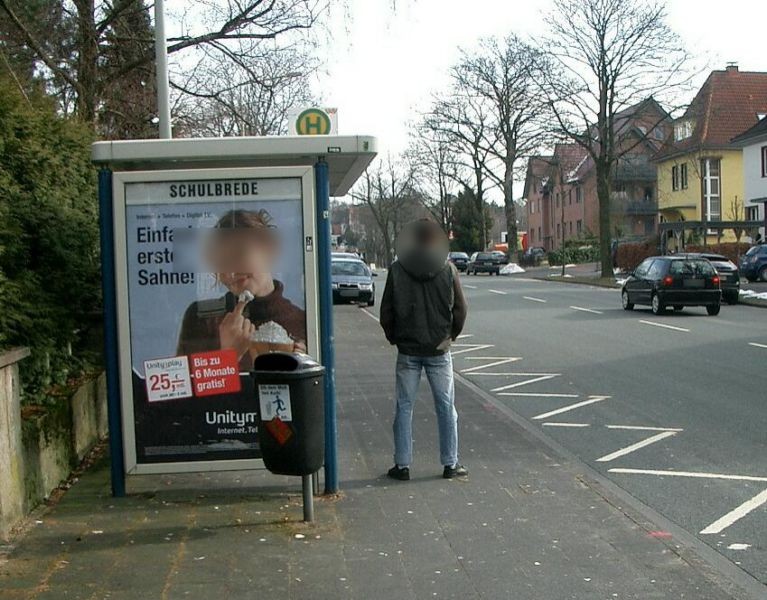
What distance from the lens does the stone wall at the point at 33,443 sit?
5.58 metres

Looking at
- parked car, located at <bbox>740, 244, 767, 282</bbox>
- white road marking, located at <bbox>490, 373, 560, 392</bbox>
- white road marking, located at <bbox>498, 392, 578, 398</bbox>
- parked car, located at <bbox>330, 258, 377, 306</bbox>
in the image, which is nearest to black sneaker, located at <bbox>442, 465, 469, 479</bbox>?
white road marking, located at <bbox>498, 392, 578, 398</bbox>

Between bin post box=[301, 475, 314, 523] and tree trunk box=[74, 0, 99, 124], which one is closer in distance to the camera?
bin post box=[301, 475, 314, 523]

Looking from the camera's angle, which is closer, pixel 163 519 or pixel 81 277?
pixel 163 519

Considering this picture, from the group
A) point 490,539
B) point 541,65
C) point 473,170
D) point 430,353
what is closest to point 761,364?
point 430,353

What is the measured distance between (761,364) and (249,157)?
33.5 feet

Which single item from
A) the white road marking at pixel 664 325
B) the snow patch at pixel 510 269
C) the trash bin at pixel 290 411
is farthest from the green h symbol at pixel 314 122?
the snow patch at pixel 510 269

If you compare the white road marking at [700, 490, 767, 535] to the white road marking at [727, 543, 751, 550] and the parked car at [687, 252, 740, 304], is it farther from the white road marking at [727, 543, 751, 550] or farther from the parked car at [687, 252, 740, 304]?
the parked car at [687, 252, 740, 304]

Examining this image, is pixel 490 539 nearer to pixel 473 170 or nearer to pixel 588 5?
pixel 588 5

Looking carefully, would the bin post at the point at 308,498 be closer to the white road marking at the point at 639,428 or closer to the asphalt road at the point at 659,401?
the asphalt road at the point at 659,401

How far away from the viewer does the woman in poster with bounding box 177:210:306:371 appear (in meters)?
6.47

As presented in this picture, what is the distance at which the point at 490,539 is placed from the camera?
222 inches

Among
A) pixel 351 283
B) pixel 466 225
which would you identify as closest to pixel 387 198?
pixel 466 225

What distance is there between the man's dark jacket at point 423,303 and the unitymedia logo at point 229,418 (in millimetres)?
1204

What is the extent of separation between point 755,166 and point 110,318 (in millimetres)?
52562
